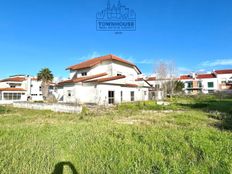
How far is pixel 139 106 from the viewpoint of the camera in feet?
64.6

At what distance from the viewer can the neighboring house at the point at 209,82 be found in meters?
60.6

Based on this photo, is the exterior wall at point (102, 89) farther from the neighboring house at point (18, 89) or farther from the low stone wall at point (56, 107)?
the neighboring house at point (18, 89)

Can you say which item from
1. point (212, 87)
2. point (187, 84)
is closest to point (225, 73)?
point (212, 87)

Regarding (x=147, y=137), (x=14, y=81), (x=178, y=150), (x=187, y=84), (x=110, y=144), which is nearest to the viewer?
(x=178, y=150)

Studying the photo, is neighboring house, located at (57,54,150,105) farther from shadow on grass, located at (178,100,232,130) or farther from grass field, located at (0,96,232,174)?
grass field, located at (0,96,232,174)

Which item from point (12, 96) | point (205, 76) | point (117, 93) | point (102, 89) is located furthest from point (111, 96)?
point (205, 76)

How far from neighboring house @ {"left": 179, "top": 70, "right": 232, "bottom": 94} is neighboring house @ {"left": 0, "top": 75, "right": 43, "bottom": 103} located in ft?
152

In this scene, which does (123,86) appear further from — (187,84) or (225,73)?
(225,73)

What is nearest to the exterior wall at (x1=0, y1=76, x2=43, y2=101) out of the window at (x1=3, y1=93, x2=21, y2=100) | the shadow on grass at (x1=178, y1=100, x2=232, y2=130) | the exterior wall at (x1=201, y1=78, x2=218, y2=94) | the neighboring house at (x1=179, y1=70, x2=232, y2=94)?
the window at (x1=3, y1=93, x2=21, y2=100)

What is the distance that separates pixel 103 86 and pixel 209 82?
4859 centimetres

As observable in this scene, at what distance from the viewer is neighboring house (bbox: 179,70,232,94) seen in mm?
60625

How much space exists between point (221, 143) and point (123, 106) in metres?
14.1

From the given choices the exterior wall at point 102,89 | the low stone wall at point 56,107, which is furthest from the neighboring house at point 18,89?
the low stone wall at point 56,107

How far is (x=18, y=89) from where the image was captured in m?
42.4
